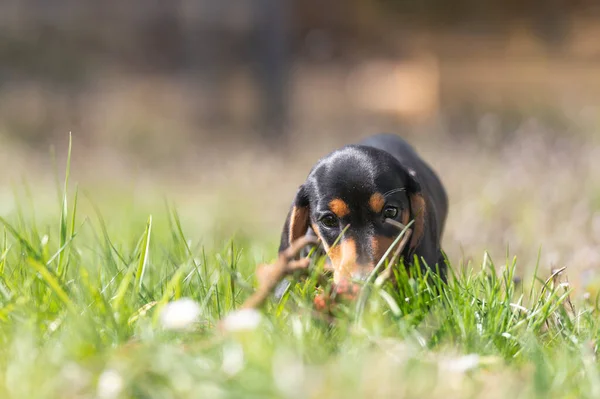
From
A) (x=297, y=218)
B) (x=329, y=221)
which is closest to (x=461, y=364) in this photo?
(x=329, y=221)

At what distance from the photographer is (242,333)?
72.5 inches

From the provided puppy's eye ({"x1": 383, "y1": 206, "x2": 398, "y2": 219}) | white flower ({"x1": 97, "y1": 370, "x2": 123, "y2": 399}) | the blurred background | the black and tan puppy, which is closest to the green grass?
white flower ({"x1": 97, "y1": 370, "x2": 123, "y2": 399})

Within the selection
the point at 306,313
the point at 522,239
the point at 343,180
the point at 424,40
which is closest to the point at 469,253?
the point at 522,239

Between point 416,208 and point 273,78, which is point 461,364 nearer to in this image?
point 416,208

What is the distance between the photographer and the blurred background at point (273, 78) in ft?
31.7

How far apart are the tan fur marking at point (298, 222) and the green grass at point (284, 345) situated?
27.7 inches

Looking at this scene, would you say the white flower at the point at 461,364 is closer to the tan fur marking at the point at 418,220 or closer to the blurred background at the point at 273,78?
the tan fur marking at the point at 418,220

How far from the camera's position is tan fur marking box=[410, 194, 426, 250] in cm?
328

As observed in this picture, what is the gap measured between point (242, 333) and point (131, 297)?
57 cm

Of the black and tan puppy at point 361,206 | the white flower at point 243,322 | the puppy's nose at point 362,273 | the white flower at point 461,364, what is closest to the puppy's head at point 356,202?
the black and tan puppy at point 361,206

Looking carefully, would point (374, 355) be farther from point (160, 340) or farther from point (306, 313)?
point (160, 340)

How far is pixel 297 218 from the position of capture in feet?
11.4

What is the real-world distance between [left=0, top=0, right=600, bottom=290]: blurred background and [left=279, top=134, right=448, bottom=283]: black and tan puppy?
16.1 ft

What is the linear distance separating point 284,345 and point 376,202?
140 cm
